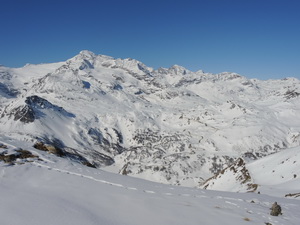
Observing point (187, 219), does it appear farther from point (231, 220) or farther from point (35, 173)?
point (35, 173)

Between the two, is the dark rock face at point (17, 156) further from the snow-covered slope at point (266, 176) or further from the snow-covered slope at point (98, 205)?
the snow-covered slope at point (266, 176)

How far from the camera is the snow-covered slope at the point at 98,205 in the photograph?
445 inches

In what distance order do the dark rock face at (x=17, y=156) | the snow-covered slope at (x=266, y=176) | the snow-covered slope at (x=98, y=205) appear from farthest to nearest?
1. the snow-covered slope at (x=266, y=176)
2. the dark rock face at (x=17, y=156)
3. the snow-covered slope at (x=98, y=205)

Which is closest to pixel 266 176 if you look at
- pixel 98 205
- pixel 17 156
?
pixel 98 205

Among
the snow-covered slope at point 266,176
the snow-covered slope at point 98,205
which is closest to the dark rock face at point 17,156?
the snow-covered slope at point 98,205

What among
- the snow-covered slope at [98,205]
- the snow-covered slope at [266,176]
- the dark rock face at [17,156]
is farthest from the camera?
the snow-covered slope at [266,176]

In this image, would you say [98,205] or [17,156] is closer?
[98,205]

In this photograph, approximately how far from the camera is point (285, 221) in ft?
46.2

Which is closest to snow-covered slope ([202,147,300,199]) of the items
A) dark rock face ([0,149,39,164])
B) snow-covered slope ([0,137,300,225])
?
snow-covered slope ([0,137,300,225])

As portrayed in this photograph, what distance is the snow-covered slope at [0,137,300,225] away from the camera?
11.3 meters

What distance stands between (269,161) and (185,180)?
129 meters

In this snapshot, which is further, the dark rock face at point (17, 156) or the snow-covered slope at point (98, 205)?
the dark rock face at point (17, 156)

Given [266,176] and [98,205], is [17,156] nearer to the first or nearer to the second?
[98,205]

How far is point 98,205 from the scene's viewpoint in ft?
44.0
